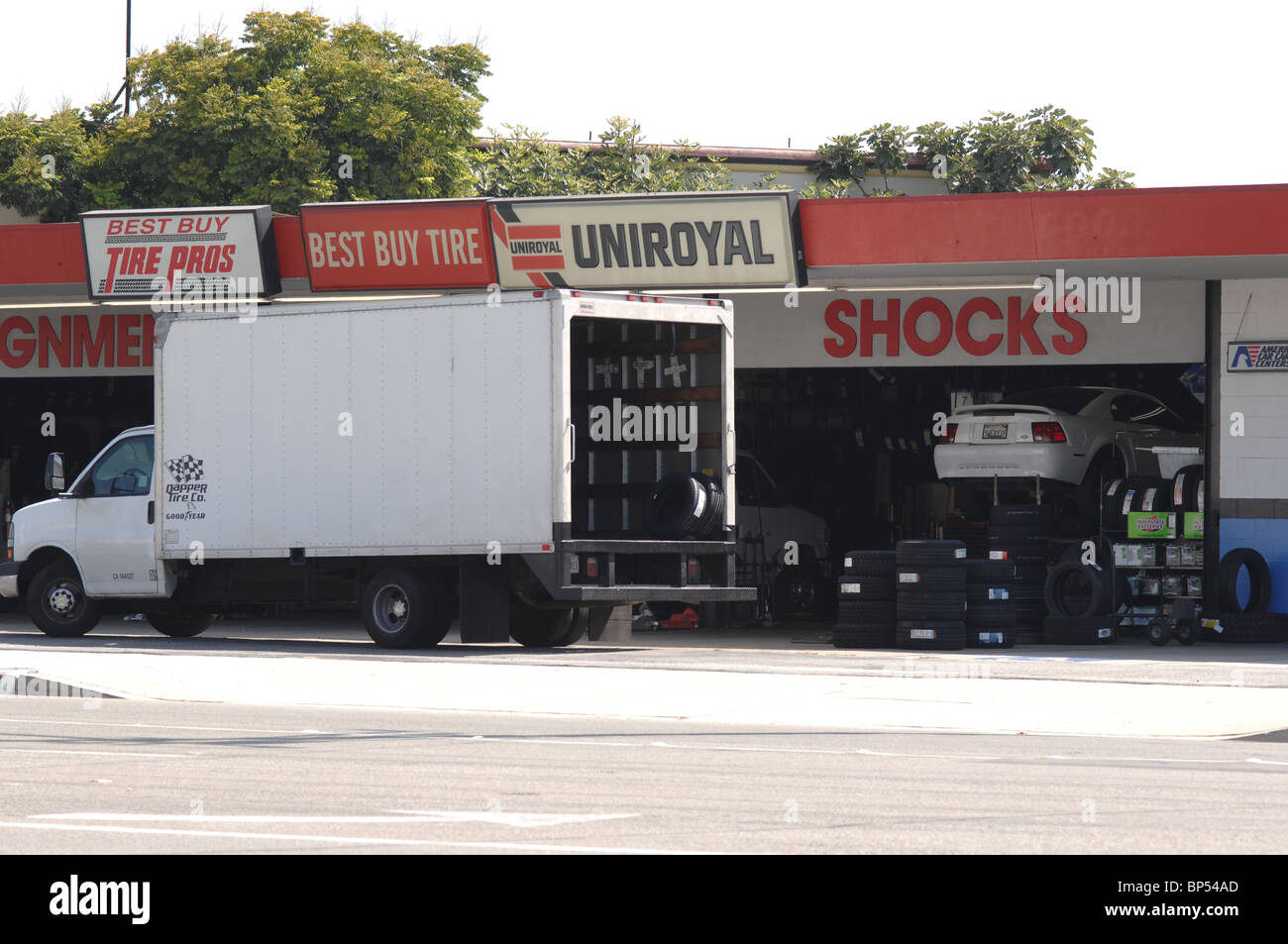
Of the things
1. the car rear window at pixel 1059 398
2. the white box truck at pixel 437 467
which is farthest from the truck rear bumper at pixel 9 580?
the car rear window at pixel 1059 398

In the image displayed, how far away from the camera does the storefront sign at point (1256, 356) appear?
2369 centimetres

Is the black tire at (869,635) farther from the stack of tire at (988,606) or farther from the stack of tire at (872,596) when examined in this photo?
the stack of tire at (988,606)

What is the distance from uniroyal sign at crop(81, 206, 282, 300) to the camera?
2642 centimetres

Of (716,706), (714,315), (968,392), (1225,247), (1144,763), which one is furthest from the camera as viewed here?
(968,392)

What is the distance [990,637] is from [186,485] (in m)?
9.05

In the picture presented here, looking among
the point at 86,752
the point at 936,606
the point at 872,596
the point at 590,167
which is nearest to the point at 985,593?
the point at 936,606

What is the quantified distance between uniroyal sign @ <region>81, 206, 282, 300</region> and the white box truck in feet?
17.6

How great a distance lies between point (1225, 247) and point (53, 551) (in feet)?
46.3

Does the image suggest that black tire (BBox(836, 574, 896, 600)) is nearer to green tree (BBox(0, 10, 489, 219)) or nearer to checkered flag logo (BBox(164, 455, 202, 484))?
checkered flag logo (BBox(164, 455, 202, 484))

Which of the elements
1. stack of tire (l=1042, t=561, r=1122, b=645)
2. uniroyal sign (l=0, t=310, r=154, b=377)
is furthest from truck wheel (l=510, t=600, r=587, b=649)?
uniroyal sign (l=0, t=310, r=154, b=377)

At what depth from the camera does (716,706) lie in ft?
47.9

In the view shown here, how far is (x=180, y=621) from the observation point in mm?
22859
